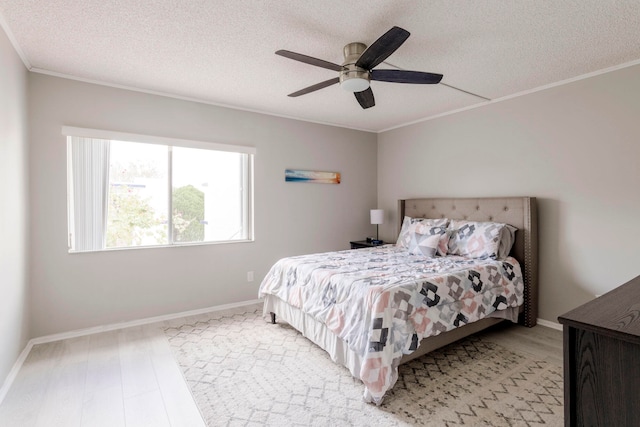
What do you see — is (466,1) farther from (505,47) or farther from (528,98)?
(528,98)

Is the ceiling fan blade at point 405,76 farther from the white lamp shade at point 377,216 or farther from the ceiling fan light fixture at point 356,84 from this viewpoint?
the white lamp shade at point 377,216

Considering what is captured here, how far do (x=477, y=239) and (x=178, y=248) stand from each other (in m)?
3.19

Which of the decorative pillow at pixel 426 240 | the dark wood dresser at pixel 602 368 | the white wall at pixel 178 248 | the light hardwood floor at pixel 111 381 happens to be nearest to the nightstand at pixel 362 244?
the white wall at pixel 178 248

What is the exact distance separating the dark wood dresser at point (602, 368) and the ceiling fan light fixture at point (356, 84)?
5.74 ft

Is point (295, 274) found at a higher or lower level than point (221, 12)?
lower

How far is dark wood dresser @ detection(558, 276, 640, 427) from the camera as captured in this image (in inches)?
34.5

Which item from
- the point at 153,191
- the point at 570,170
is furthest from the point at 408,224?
the point at 153,191

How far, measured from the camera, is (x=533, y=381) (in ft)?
7.05

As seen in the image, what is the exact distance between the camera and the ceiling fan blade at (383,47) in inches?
64.6

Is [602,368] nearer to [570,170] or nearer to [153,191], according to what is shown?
[570,170]

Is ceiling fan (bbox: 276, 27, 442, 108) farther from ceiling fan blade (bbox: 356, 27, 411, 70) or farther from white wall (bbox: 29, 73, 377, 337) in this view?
white wall (bbox: 29, 73, 377, 337)

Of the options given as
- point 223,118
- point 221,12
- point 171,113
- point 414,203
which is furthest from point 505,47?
point 171,113

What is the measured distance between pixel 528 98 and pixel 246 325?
3742 mm

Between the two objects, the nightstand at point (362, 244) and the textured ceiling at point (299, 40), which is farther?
the nightstand at point (362, 244)
